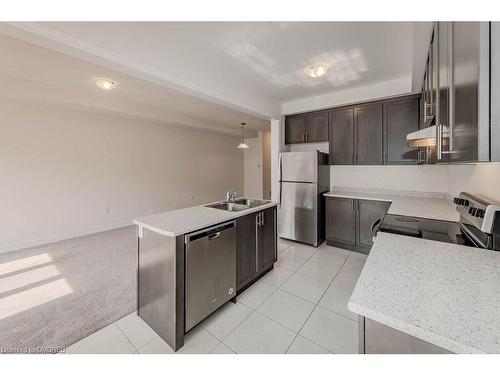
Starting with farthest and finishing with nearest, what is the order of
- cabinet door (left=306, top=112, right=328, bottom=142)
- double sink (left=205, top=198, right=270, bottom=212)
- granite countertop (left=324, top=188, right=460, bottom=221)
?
1. cabinet door (left=306, top=112, right=328, bottom=142)
2. double sink (left=205, top=198, right=270, bottom=212)
3. granite countertop (left=324, top=188, right=460, bottom=221)

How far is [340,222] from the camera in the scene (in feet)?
11.3

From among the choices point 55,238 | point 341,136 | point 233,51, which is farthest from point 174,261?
point 55,238

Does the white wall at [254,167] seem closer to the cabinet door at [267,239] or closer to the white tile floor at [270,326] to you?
the cabinet door at [267,239]

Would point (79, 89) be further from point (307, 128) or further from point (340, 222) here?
point (340, 222)

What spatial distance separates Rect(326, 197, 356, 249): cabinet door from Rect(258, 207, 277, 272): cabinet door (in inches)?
51.3

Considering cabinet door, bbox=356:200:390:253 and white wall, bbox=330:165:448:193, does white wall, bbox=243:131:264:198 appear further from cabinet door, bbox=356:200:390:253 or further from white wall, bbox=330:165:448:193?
cabinet door, bbox=356:200:390:253

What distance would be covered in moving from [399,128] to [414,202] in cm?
111

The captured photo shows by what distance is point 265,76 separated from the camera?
2811 mm

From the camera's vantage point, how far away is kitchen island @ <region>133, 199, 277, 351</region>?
1571 mm

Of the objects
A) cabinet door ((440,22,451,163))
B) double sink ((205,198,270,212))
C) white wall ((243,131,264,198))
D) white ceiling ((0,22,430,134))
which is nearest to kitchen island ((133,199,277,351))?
double sink ((205,198,270,212))

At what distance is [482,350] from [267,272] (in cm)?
233

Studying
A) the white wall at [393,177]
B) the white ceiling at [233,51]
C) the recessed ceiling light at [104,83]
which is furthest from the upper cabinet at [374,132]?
the recessed ceiling light at [104,83]
